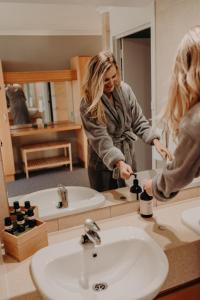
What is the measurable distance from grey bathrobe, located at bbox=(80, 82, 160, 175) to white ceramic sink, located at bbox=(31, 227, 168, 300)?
346mm

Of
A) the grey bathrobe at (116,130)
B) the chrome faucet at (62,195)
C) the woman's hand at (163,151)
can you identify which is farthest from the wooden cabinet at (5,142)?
the woman's hand at (163,151)

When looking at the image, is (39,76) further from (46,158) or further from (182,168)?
(182,168)

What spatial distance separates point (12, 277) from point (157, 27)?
1329 mm

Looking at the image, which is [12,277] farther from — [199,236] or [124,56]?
[124,56]

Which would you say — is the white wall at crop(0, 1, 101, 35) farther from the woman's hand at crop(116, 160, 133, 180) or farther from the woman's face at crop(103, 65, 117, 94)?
the woman's hand at crop(116, 160, 133, 180)

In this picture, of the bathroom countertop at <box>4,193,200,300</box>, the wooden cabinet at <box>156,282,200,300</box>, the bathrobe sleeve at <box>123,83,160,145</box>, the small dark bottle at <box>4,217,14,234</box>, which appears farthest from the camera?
the bathrobe sleeve at <box>123,83,160,145</box>

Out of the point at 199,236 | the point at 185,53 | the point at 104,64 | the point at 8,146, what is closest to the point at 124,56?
the point at 104,64

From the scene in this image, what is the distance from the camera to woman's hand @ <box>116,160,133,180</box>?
1.37 meters

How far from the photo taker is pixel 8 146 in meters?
1.18

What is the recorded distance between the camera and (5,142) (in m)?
1.17

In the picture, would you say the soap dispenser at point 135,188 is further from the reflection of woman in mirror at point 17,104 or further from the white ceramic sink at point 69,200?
the reflection of woman in mirror at point 17,104

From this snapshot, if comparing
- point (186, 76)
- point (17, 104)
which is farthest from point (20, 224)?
point (186, 76)

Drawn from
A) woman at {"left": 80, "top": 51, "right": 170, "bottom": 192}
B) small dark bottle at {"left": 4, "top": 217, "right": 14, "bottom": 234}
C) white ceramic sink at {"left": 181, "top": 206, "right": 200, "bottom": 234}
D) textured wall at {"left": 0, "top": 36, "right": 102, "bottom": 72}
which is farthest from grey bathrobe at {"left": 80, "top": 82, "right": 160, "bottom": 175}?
small dark bottle at {"left": 4, "top": 217, "right": 14, "bottom": 234}

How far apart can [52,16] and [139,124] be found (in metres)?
0.66
